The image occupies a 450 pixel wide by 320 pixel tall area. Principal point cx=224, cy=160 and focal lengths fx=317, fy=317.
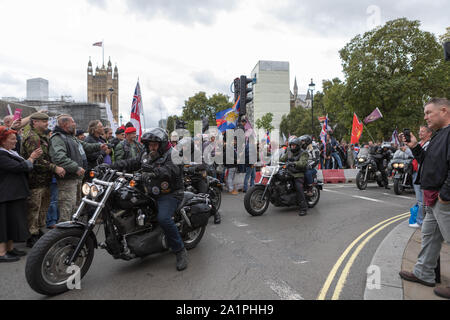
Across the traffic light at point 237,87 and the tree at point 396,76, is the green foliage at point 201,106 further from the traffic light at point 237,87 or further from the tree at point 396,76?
the traffic light at point 237,87

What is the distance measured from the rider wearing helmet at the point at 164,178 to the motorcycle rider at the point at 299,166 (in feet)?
13.0

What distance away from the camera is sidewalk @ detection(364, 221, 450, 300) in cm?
323

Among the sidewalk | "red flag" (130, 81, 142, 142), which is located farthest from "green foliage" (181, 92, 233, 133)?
the sidewalk

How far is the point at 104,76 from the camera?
10606 centimetres

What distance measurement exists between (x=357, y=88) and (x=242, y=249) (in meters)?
25.2

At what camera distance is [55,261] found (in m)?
3.22

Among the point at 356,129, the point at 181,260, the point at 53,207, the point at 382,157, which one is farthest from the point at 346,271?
the point at 356,129

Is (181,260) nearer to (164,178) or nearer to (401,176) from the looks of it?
(164,178)

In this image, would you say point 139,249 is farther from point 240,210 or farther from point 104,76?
point 104,76

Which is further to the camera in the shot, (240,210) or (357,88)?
(357,88)

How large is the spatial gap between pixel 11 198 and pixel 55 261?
1.67 meters

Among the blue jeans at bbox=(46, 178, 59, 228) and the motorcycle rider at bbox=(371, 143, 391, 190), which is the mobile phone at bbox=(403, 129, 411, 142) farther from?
the motorcycle rider at bbox=(371, 143, 391, 190)

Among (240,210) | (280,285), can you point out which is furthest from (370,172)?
(280,285)
